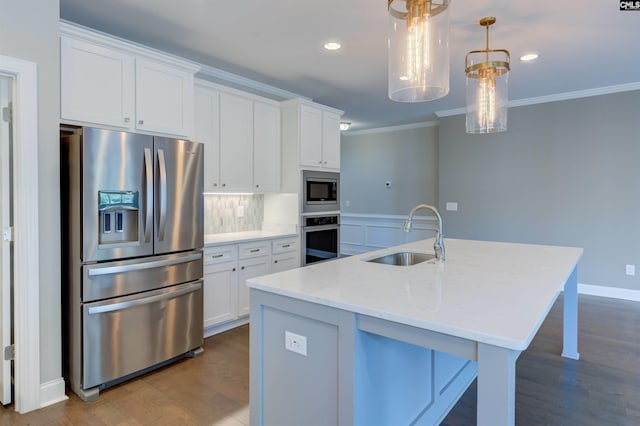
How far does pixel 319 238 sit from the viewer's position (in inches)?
175

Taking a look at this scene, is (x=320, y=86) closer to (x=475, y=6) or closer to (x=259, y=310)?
(x=475, y=6)

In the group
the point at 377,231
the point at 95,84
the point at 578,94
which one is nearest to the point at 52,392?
the point at 95,84

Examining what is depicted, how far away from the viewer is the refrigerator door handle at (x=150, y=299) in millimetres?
2342

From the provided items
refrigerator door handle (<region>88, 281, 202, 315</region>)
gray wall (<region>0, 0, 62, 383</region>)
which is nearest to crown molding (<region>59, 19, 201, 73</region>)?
gray wall (<region>0, 0, 62, 383</region>)

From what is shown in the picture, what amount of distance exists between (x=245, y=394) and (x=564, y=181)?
4772 mm

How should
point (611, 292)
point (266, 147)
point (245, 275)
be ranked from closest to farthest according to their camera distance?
point (245, 275), point (266, 147), point (611, 292)

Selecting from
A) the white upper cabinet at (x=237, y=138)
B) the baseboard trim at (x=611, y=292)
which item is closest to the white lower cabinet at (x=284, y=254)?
the white upper cabinet at (x=237, y=138)

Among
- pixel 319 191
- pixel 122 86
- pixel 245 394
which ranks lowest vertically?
pixel 245 394

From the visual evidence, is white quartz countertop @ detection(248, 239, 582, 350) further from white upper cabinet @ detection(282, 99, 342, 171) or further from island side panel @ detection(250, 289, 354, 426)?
white upper cabinet @ detection(282, 99, 342, 171)

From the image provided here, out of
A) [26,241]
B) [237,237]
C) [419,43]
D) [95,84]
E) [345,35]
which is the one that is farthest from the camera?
[237,237]

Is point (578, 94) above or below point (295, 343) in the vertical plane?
above

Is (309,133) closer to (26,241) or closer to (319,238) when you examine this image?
(319,238)

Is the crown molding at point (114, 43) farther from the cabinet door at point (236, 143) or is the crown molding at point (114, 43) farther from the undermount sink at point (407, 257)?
the undermount sink at point (407, 257)

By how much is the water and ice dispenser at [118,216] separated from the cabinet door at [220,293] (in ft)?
2.84
